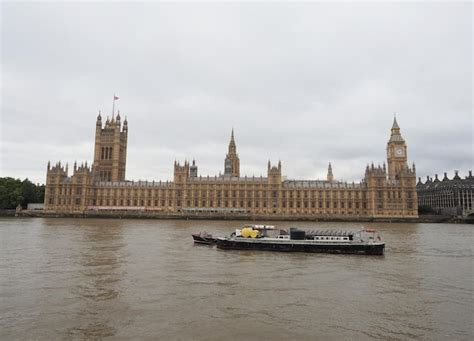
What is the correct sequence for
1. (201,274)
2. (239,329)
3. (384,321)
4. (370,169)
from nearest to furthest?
(239,329), (384,321), (201,274), (370,169)

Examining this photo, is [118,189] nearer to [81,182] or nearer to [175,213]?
[81,182]

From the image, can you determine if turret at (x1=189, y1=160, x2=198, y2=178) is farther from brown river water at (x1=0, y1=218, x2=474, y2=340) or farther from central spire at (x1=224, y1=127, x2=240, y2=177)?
brown river water at (x1=0, y1=218, x2=474, y2=340)

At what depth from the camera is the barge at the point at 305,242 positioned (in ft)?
110

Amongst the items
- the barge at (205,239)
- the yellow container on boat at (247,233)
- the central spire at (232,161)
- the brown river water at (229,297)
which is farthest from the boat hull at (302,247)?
the central spire at (232,161)

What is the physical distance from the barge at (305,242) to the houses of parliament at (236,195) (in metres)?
65.7

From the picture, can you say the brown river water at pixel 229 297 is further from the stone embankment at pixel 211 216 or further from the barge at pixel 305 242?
the stone embankment at pixel 211 216

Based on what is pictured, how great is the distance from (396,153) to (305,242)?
322 ft

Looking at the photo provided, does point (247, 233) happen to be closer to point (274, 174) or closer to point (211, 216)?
point (211, 216)

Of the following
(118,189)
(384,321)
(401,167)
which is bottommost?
(384,321)

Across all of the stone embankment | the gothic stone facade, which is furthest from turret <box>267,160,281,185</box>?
the gothic stone facade

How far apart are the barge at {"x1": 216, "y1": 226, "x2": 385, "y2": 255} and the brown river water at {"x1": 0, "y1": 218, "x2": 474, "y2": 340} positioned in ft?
12.3

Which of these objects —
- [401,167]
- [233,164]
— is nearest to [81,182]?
[233,164]

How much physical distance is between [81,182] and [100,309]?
104 m

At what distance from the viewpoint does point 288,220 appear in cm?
9569
